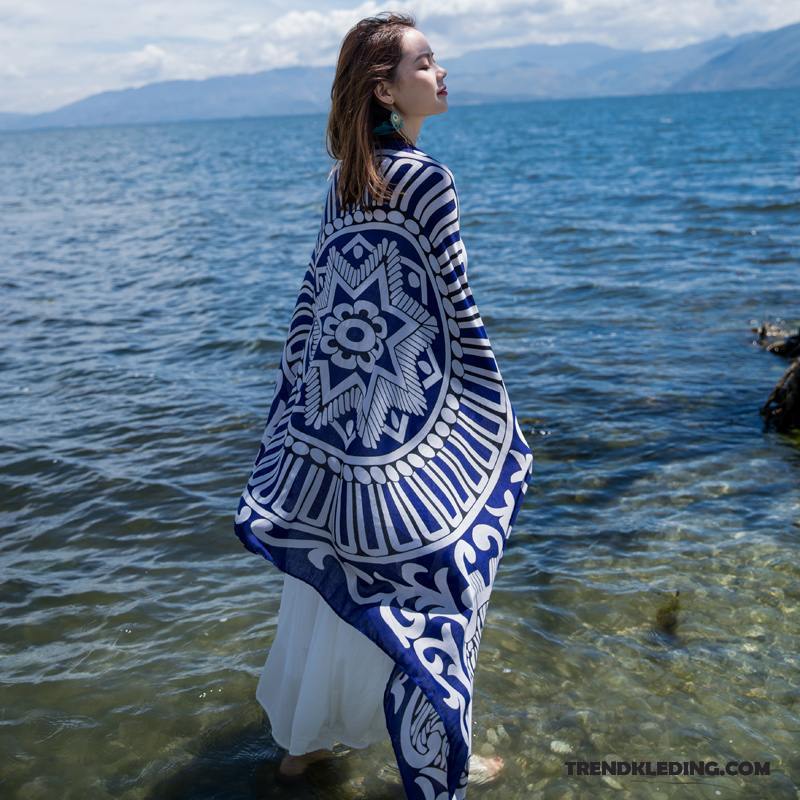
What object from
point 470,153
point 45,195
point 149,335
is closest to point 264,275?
point 149,335

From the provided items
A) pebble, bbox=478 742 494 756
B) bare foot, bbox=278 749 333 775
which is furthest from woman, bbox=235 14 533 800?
pebble, bbox=478 742 494 756

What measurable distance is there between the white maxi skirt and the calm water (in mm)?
438

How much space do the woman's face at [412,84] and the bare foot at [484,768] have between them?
8.14 ft

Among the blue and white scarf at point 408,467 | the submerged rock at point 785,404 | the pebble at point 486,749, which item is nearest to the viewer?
the blue and white scarf at point 408,467

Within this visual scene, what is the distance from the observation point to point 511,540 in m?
5.79

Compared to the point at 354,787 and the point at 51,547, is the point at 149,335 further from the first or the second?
the point at 354,787

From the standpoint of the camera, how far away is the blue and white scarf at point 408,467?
2850 mm

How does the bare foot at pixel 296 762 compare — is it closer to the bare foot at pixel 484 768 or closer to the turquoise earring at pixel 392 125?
the bare foot at pixel 484 768

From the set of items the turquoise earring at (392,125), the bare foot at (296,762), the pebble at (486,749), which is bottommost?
the pebble at (486,749)

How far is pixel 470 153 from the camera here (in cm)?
4916

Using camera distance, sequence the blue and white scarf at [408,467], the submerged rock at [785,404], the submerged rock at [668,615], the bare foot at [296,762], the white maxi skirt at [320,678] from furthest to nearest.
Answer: the submerged rock at [785,404]
the submerged rock at [668,615]
the bare foot at [296,762]
the white maxi skirt at [320,678]
the blue and white scarf at [408,467]

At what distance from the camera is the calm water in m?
3.81

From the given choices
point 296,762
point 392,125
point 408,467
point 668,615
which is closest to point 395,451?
point 408,467

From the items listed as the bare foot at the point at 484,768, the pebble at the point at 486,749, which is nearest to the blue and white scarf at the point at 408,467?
the bare foot at the point at 484,768
